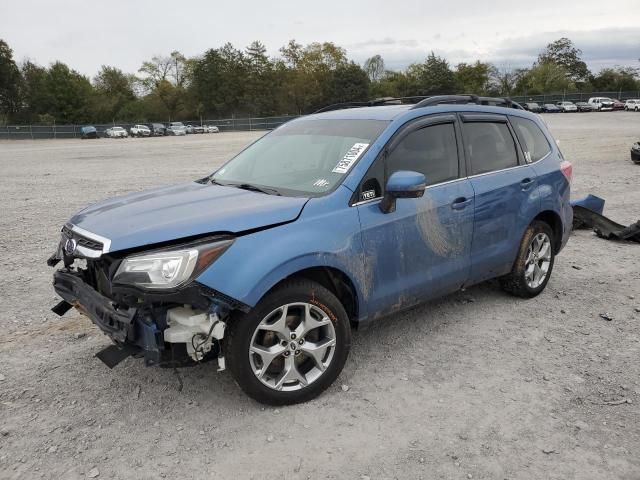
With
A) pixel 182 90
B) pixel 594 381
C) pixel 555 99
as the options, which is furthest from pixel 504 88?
pixel 594 381

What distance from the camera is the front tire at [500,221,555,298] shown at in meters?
4.96

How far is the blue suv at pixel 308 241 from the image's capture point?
303 cm

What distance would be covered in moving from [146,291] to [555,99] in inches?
3219

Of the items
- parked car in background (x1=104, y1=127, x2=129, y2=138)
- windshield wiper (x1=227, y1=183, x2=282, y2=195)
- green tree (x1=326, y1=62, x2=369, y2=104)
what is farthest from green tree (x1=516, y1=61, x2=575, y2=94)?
windshield wiper (x1=227, y1=183, x2=282, y2=195)

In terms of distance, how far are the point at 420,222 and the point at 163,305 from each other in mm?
1890

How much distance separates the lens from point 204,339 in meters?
3.07

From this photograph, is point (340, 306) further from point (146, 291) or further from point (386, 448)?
point (146, 291)

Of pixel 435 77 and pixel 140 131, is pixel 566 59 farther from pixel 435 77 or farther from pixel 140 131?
pixel 140 131

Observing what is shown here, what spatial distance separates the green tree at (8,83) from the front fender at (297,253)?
86.2 meters

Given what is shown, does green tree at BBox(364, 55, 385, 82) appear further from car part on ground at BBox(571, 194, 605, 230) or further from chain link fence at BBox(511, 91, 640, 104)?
car part on ground at BBox(571, 194, 605, 230)

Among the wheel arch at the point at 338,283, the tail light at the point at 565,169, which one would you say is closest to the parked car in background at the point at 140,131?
the tail light at the point at 565,169

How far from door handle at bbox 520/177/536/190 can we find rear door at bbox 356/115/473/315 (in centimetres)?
76

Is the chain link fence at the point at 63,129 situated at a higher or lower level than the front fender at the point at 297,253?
higher

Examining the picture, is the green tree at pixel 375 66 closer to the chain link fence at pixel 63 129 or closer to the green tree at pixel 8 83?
the chain link fence at pixel 63 129
